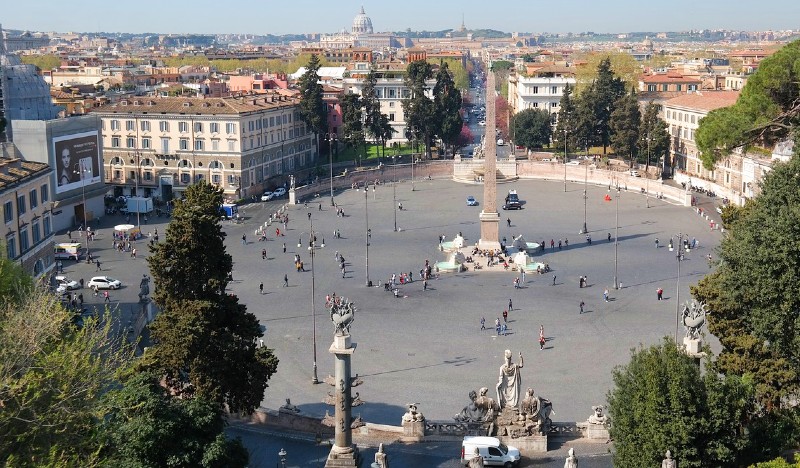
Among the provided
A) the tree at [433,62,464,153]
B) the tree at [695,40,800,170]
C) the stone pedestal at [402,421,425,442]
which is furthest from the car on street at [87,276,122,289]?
the tree at [433,62,464,153]

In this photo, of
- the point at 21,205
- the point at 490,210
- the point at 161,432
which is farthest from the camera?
the point at 490,210

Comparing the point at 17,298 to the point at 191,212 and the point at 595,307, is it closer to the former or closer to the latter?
the point at 191,212

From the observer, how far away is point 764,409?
77.7 feet

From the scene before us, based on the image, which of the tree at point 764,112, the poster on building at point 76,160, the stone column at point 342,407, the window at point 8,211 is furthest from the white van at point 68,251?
the tree at point 764,112

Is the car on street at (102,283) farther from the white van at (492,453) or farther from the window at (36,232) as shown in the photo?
the white van at (492,453)

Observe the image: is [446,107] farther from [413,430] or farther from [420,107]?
[413,430]

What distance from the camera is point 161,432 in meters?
21.1

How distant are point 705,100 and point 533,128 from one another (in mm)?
16607

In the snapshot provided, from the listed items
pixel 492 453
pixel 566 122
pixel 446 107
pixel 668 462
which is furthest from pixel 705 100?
pixel 668 462

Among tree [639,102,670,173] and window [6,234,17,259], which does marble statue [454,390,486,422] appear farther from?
tree [639,102,670,173]

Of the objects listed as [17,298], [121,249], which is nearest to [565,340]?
[17,298]

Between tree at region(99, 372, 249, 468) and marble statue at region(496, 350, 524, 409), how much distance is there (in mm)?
6892

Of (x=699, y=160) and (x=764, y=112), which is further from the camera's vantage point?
(x=699, y=160)

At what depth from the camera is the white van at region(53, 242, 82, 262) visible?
169 feet
